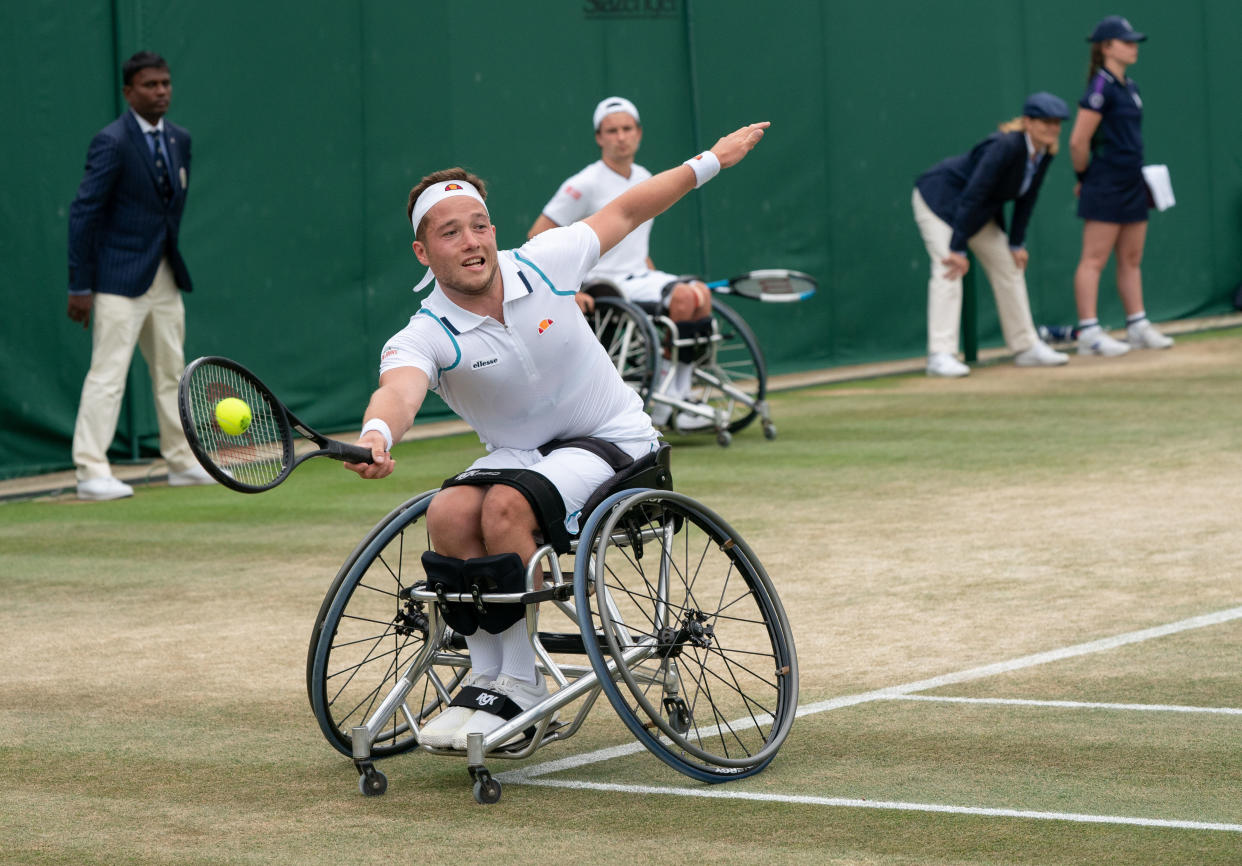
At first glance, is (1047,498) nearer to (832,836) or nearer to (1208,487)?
(1208,487)

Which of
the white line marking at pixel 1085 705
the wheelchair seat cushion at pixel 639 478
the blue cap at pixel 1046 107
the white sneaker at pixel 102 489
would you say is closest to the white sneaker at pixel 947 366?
the blue cap at pixel 1046 107

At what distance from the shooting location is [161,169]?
997cm

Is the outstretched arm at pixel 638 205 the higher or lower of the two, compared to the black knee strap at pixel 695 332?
higher

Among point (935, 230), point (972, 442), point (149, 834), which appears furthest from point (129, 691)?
point (935, 230)

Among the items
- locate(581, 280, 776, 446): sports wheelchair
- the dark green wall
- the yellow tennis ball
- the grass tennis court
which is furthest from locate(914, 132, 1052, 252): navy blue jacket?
the yellow tennis ball

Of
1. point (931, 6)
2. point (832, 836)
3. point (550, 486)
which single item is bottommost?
point (832, 836)

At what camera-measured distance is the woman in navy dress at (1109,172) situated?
1412 cm

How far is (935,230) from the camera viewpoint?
1418cm

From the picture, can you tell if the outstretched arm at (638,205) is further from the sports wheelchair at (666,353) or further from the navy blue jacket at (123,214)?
the navy blue jacket at (123,214)

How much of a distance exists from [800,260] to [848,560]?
7.80 meters

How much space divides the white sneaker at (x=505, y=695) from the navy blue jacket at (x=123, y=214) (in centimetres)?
568

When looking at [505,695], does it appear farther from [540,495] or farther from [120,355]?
[120,355]

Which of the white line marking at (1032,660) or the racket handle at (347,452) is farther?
the white line marking at (1032,660)

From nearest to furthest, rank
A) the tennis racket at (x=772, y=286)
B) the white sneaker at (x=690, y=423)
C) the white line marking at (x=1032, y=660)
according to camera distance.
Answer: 1. the white line marking at (x=1032, y=660)
2. the tennis racket at (x=772, y=286)
3. the white sneaker at (x=690, y=423)
